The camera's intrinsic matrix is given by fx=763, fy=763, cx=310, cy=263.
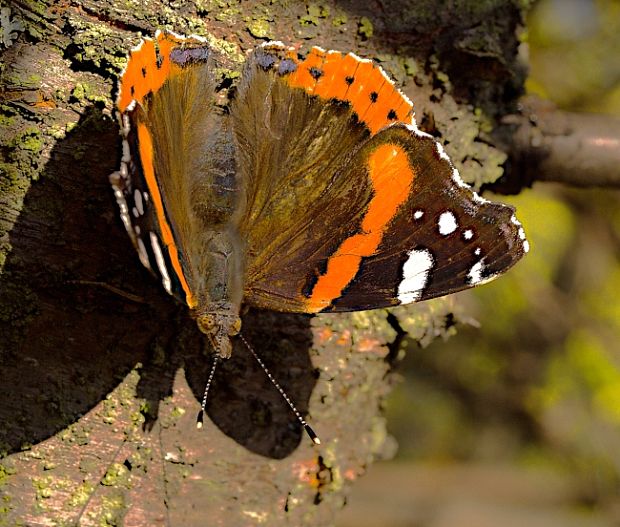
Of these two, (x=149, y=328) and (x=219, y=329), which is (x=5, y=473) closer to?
(x=149, y=328)

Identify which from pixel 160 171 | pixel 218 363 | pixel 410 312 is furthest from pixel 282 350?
pixel 160 171

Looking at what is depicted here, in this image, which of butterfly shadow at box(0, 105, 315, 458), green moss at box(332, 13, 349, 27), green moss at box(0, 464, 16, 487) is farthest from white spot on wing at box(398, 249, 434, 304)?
green moss at box(0, 464, 16, 487)

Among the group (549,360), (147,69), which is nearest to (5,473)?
(147,69)

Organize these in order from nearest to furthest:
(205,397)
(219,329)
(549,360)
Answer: (219,329)
(205,397)
(549,360)

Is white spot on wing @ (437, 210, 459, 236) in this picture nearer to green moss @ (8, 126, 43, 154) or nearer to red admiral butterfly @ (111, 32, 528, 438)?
red admiral butterfly @ (111, 32, 528, 438)

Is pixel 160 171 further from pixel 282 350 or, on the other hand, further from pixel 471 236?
pixel 471 236

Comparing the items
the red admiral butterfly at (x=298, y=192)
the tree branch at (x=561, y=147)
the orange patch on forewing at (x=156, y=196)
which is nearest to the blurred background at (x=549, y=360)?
the tree branch at (x=561, y=147)
